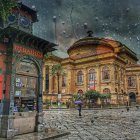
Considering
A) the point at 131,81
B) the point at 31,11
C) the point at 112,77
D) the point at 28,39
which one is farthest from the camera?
the point at 131,81

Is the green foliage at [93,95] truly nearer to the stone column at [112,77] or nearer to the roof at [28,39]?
the stone column at [112,77]

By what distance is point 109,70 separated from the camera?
47.7 meters

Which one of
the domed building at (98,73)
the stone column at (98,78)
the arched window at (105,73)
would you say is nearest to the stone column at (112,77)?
the domed building at (98,73)

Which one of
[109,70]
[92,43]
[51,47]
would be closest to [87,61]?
[109,70]

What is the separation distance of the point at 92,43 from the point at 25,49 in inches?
2035

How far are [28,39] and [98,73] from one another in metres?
39.4

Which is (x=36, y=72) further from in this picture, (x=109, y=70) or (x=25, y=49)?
(x=109, y=70)

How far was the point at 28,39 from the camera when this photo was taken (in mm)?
10945

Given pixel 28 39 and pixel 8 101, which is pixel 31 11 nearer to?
pixel 28 39

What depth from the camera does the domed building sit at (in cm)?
4762

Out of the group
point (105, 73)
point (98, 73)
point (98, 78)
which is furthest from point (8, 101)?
point (98, 73)

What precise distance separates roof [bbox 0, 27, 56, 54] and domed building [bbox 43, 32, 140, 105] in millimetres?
34577

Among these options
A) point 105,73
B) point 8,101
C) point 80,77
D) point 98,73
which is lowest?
point 8,101

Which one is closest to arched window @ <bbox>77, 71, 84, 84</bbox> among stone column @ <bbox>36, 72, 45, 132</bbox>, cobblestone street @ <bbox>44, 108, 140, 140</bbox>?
cobblestone street @ <bbox>44, 108, 140, 140</bbox>
